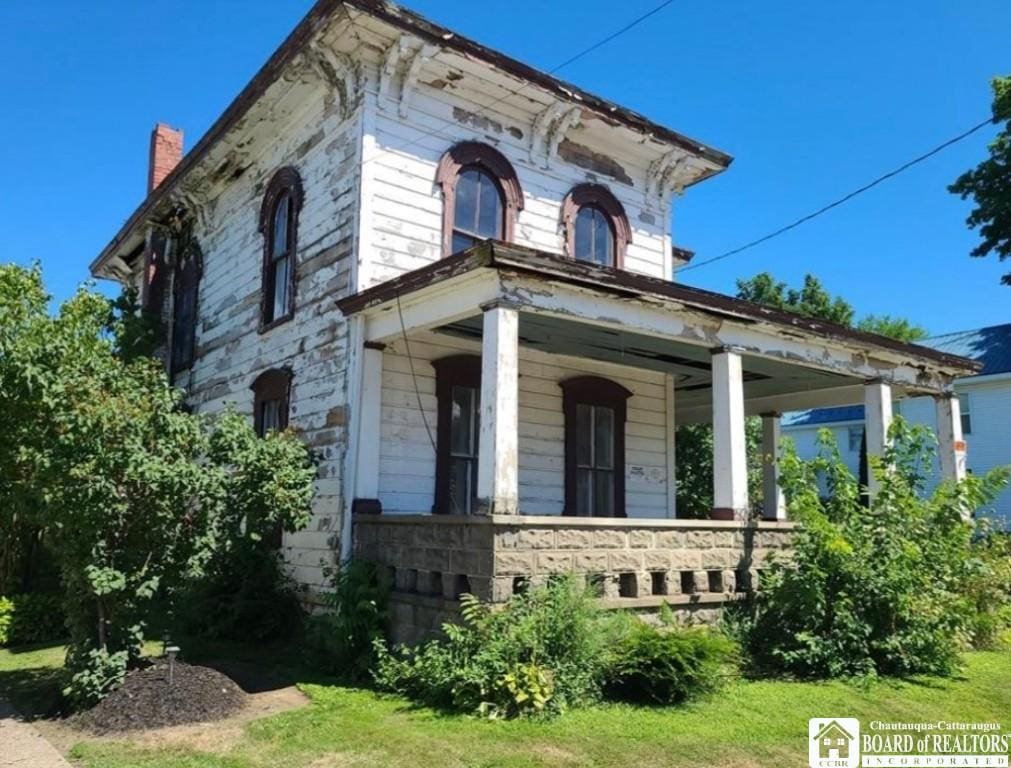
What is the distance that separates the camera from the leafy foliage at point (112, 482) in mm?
7172

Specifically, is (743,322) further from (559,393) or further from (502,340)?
(502,340)

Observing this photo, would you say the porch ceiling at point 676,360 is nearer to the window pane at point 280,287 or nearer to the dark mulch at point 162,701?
the window pane at point 280,287

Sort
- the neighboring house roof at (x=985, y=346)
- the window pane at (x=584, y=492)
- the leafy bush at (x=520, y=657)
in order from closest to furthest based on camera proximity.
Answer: the leafy bush at (x=520, y=657) → the window pane at (x=584, y=492) → the neighboring house roof at (x=985, y=346)

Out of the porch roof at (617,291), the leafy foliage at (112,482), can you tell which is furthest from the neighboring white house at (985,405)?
the leafy foliage at (112,482)

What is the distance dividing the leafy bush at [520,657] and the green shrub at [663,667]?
0.62 feet

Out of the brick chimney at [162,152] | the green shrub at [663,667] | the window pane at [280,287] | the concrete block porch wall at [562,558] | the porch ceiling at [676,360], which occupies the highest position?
the brick chimney at [162,152]

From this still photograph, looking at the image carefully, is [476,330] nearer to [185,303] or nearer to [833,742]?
→ [833,742]

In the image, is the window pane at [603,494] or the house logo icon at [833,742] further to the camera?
the window pane at [603,494]

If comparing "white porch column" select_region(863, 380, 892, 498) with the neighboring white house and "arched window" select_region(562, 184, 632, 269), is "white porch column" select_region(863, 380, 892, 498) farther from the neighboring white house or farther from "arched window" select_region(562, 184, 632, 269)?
the neighboring white house

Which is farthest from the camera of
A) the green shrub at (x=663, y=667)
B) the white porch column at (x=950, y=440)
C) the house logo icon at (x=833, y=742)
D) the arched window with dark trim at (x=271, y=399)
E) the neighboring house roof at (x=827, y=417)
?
the neighboring house roof at (x=827, y=417)

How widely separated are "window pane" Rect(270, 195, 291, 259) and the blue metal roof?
823 inches

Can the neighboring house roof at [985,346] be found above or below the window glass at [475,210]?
above

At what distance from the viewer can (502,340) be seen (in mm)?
8141

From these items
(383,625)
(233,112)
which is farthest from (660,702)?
(233,112)
